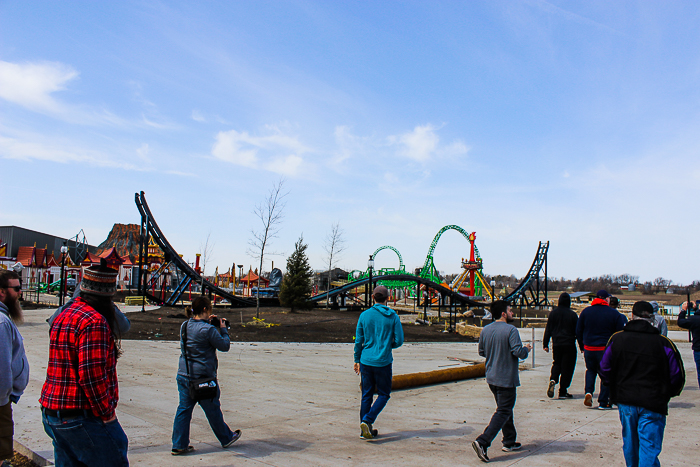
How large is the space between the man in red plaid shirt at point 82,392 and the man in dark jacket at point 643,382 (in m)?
4.15

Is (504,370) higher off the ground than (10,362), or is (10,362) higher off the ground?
(10,362)

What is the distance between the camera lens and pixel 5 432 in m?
3.77

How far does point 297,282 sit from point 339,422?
83.9 feet

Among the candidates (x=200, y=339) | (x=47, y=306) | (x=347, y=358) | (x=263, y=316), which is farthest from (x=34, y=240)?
(x=200, y=339)

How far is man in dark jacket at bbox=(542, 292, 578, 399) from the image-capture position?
27.0ft

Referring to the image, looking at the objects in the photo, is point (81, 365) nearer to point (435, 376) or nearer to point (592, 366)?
point (592, 366)

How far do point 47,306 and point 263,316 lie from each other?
13.2 m

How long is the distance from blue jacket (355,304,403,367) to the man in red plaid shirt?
124 inches

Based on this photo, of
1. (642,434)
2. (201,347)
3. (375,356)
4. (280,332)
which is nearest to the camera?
(642,434)

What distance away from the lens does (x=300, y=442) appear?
5.51 metres

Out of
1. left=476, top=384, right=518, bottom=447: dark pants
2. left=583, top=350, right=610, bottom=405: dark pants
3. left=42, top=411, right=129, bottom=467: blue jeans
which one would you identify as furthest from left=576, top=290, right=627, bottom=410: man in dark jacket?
left=42, top=411, right=129, bottom=467: blue jeans

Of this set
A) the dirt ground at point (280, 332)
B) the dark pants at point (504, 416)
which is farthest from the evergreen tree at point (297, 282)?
the dark pants at point (504, 416)

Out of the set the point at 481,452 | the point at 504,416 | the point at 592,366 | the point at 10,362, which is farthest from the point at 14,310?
the point at 592,366

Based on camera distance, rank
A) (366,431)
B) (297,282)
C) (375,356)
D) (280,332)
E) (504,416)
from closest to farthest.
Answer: (504,416)
(366,431)
(375,356)
(280,332)
(297,282)
